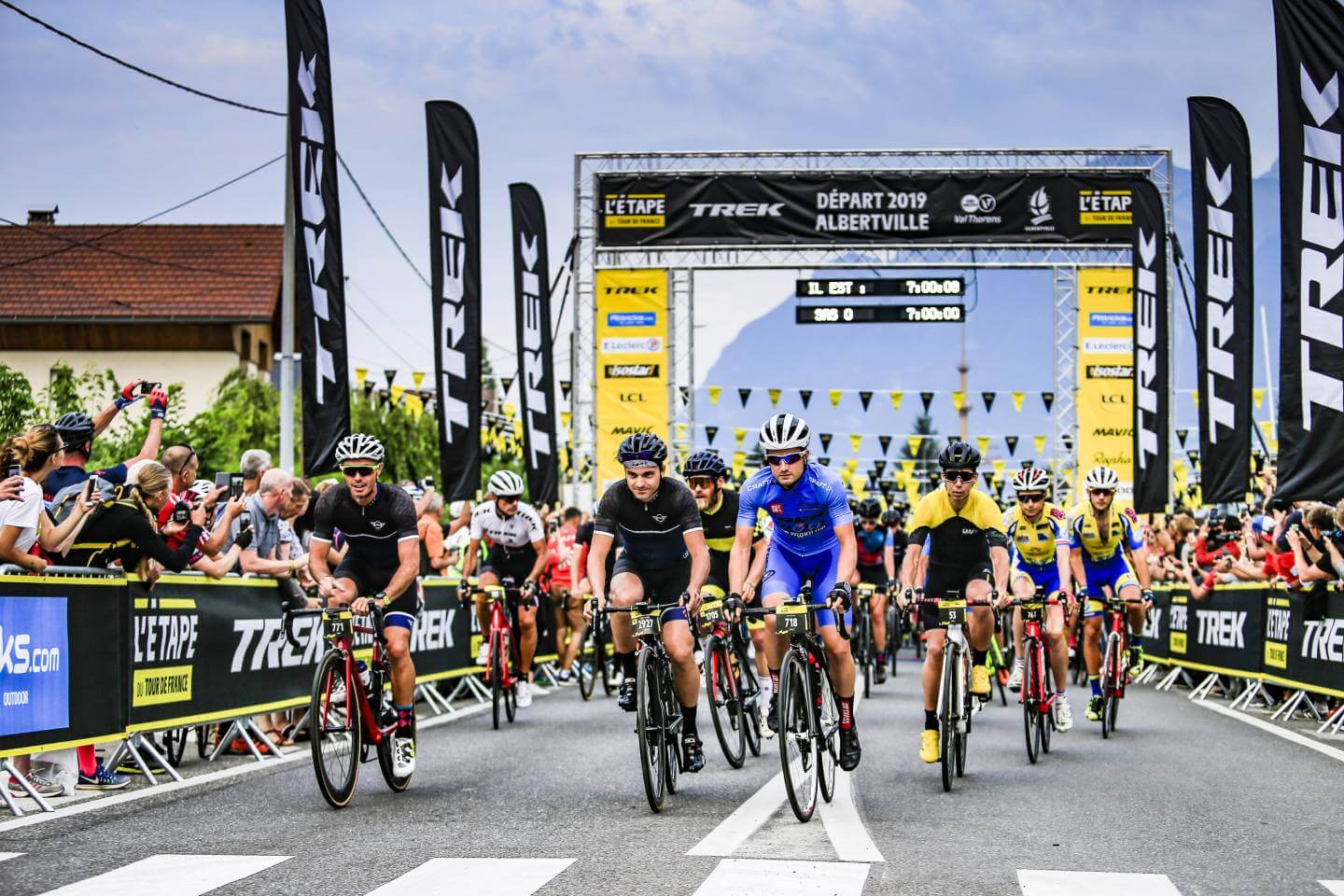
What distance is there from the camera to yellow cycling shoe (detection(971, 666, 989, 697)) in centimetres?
1115

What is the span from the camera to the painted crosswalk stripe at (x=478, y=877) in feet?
21.8

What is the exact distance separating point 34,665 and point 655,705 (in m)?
3.39

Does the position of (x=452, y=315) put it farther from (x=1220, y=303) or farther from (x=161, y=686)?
(x=161, y=686)

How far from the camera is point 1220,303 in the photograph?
19.9 metres

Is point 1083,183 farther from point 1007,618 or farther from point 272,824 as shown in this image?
point 272,824

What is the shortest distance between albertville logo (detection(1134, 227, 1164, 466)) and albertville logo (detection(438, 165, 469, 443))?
11.8m

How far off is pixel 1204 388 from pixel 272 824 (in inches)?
591

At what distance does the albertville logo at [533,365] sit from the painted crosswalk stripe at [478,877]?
19063 millimetres

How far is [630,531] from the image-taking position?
403 inches

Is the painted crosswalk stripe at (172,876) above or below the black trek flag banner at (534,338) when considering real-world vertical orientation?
below

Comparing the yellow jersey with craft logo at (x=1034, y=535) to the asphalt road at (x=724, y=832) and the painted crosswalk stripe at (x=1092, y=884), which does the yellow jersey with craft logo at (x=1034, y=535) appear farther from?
the painted crosswalk stripe at (x=1092, y=884)

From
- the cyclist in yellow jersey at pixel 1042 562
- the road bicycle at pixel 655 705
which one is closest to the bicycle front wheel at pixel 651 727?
the road bicycle at pixel 655 705

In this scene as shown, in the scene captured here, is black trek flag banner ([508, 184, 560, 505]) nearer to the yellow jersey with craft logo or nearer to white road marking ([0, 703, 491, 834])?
the yellow jersey with craft logo

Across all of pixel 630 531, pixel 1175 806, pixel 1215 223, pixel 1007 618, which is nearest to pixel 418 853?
pixel 630 531
